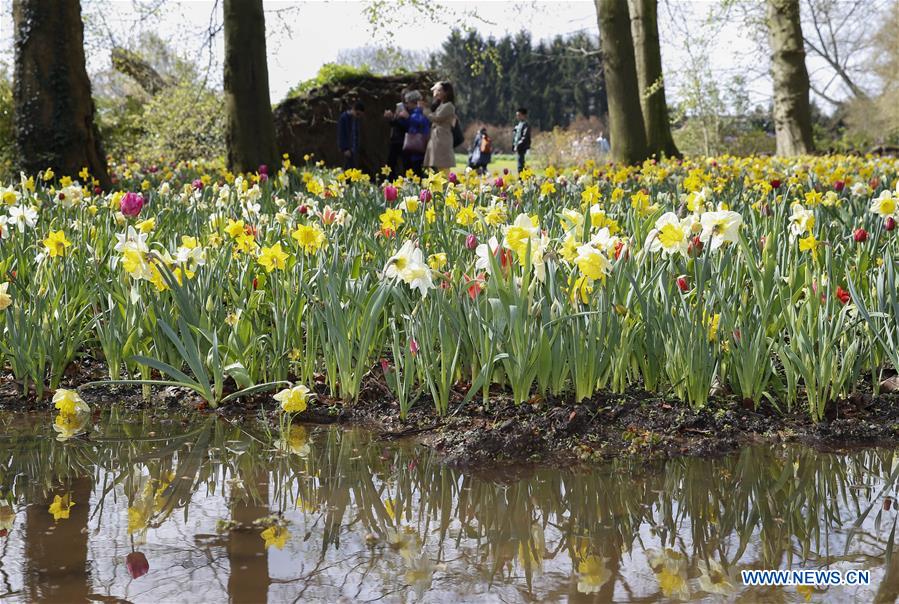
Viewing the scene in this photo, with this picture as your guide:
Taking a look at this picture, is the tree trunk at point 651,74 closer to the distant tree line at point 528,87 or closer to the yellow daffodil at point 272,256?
the yellow daffodil at point 272,256

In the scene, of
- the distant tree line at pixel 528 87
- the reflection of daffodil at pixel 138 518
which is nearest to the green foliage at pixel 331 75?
the reflection of daffodil at pixel 138 518

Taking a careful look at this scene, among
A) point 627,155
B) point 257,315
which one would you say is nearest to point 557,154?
point 627,155

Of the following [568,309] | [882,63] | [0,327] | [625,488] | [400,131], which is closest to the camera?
[625,488]

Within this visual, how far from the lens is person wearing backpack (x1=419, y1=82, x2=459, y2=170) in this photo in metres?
10.5

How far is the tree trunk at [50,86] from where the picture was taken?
7.75 metres

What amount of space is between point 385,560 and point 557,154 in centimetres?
2539

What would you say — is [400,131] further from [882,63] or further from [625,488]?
[882,63]

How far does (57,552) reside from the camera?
6.36 feet

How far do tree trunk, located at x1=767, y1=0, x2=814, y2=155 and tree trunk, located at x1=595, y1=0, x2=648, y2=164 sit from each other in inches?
121

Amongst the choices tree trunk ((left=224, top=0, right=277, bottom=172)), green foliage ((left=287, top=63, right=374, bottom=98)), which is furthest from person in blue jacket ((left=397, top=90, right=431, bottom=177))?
green foliage ((left=287, top=63, right=374, bottom=98))

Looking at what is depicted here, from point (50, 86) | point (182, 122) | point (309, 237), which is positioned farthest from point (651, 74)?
point (309, 237)

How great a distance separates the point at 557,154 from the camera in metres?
26.6

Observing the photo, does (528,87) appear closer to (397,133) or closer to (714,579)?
(397,133)

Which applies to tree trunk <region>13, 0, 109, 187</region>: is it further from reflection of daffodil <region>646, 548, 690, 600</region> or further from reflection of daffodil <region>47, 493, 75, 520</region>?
reflection of daffodil <region>646, 548, 690, 600</region>
